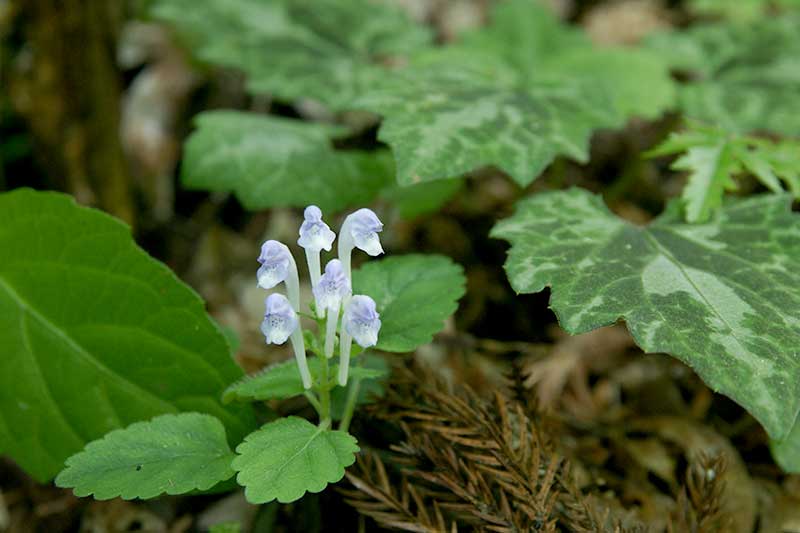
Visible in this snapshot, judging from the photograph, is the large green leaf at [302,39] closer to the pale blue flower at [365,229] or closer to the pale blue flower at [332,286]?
the pale blue flower at [365,229]

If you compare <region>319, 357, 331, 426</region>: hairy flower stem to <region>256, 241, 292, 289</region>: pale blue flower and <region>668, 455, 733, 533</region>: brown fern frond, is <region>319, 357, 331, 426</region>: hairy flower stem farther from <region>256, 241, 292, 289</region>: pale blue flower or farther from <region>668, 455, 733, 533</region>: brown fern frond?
<region>668, 455, 733, 533</region>: brown fern frond

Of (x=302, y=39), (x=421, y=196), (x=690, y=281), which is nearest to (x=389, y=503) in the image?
(x=690, y=281)

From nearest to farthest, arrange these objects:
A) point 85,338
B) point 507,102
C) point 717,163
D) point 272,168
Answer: point 85,338 → point 717,163 → point 507,102 → point 272,168

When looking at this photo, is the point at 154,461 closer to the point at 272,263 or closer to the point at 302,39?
the point at 272,263

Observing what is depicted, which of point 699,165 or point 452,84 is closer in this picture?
point 699,165

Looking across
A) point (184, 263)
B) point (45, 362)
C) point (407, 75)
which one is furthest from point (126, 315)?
point (184, 263)

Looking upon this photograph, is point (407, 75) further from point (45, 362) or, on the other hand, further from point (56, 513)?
point (56, 513)
